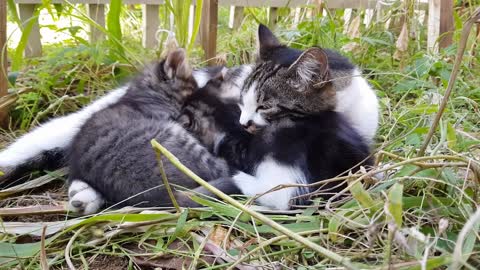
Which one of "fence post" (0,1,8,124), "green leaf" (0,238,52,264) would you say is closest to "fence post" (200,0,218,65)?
"fence post" (0,1,8,124)

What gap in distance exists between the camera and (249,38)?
3893 mm

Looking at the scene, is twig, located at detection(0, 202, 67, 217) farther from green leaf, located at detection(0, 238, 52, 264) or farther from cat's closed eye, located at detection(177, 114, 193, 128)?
cat's closed eye, located at detection(177, 114, 193, 128)

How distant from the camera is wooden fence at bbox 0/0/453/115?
3.18m

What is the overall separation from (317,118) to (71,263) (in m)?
1.07

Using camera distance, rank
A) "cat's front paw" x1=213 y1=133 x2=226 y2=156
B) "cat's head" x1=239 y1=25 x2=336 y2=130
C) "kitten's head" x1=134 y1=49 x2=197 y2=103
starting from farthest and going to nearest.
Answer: "kitten's head" x1=134 y1=49 x2=197 y2=103, "cat's front paw" x1=213 y1=133 x2=226 y2=156, "cat's head" x1=239 y1=25 x2=336 y2=130

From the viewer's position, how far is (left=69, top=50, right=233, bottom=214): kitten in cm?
204

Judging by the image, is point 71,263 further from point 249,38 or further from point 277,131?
point 249,38

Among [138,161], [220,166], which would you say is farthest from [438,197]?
[138,161]

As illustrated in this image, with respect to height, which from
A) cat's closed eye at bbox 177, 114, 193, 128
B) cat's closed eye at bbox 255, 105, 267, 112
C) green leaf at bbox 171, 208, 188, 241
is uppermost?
cat's closed eye at bbox 255, 105, 267, 112

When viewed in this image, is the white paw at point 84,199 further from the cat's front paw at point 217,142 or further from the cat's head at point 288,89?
the cat's head at point 288,89

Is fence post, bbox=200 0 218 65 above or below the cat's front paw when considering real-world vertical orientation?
above

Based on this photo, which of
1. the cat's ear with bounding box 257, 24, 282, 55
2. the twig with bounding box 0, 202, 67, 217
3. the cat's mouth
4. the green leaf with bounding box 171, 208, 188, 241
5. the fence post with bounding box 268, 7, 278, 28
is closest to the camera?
the green leaf with bounding box 171, 208, 188, 241

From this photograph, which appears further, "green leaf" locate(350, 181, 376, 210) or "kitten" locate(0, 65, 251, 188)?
"kitten" locate(0, 65, 251, 188)

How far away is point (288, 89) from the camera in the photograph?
2219mm
